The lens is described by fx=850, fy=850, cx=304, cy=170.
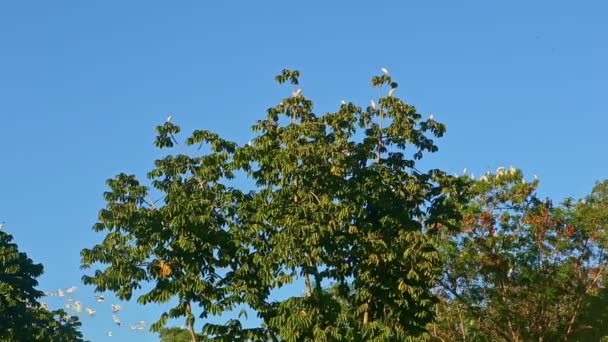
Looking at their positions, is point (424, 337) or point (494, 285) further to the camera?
point (494, 285)

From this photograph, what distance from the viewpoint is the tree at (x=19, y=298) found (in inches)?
1166

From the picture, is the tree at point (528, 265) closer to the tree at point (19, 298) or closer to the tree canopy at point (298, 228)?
the tree canopy at point (298, 228)

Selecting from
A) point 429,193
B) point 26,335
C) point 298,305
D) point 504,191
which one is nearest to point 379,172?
point 429,193

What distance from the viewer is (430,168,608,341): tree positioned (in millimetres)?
28422

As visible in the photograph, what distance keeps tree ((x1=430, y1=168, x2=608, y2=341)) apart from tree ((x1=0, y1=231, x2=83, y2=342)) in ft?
47.4

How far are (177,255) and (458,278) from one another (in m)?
13.1

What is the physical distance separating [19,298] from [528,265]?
710 inches

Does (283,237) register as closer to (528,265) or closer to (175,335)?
(528,265)

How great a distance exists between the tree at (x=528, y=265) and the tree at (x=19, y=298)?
14.5m

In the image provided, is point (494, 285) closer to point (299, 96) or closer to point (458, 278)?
point (458, 278)

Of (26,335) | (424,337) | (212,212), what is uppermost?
(26,335)

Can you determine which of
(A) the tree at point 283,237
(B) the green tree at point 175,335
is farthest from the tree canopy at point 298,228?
(B) the green tree at point 175,335

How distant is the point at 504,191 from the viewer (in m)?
28.8

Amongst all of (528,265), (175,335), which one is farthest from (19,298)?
(528,265)
